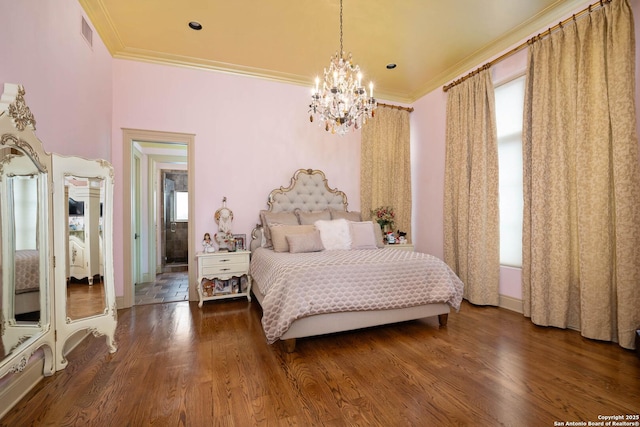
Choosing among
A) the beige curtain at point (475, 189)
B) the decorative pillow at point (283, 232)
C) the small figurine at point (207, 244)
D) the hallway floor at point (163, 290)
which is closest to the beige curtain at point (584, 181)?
the beige curtain at point (475, 189)

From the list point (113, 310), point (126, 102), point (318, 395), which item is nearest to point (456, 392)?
point (318, 395)

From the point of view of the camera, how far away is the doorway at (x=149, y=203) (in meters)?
3.49

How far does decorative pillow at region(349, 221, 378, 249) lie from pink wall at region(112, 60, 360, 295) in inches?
44.0

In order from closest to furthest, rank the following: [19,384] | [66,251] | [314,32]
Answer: [19,384], [66,251], [314,32]

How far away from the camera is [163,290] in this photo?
13.9ft

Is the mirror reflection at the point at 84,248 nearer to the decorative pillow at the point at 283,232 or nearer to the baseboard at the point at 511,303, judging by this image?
the decorative pillow at the point at 283,232

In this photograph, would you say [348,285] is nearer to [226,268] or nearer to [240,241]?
[226,268]

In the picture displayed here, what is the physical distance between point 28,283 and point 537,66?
186 inches

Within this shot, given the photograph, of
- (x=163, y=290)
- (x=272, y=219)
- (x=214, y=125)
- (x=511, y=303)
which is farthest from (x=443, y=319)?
(x=163, y=290)

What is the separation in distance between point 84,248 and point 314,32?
10.0ft

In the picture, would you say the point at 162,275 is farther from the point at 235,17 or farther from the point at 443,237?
the point at 443,237

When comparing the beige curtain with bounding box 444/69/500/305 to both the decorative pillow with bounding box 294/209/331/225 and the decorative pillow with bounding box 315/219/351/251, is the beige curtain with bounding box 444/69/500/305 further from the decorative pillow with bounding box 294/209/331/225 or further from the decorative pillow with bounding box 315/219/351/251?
the decorative pillow with bounding box 294/209/331/225

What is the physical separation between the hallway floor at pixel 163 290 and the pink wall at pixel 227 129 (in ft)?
1.62

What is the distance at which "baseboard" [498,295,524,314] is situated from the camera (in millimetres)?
3162
